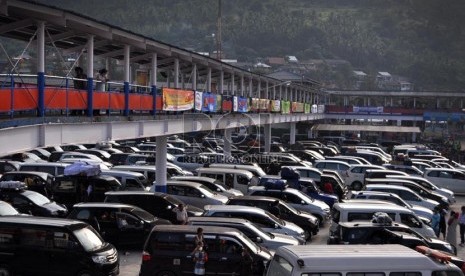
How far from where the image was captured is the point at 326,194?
80.3 ft

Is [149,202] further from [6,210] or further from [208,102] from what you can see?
[208,102]

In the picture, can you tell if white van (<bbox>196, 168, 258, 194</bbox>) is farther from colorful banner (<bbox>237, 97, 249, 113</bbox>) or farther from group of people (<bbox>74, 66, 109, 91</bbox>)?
group of people (<bbox>74, 66, 109, 91</bbox>)

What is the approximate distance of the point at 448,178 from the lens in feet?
105

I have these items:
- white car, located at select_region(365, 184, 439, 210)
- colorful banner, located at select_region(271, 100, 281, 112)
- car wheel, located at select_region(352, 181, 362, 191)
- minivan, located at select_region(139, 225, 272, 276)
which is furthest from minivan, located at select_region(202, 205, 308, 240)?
colorful banner, located at select_region(271, 100, 281, 112)

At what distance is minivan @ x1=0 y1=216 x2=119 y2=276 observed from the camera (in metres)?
12.6

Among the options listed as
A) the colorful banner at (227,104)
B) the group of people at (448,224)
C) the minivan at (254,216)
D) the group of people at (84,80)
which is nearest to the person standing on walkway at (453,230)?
the group of people at (448,224)

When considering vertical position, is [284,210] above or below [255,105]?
below

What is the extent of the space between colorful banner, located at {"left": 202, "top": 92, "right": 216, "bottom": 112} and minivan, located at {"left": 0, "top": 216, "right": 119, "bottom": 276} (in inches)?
448

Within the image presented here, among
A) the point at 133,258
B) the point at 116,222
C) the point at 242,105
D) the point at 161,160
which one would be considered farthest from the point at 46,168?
the point at 133,258

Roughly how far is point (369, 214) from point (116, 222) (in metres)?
7.17

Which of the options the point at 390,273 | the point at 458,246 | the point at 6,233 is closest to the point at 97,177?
the point at 6,233

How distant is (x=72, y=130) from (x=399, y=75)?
634ft

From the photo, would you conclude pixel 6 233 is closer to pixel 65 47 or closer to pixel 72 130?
pixel 72 130

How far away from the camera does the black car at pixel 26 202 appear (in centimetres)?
1864
